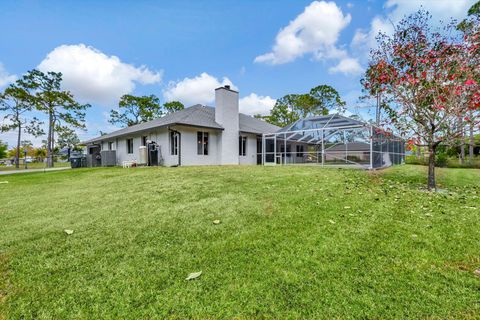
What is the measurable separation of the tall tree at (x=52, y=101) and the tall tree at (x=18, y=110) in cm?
73

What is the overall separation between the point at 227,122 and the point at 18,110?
908 inches

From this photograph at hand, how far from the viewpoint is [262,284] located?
2.15 meters

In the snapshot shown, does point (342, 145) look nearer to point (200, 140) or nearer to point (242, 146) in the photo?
point (242, 146)

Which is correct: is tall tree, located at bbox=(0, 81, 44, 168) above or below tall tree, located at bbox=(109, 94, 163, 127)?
below

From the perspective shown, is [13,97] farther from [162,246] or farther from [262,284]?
[262,284]

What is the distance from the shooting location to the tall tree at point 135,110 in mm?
34469

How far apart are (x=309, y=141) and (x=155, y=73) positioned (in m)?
15.5

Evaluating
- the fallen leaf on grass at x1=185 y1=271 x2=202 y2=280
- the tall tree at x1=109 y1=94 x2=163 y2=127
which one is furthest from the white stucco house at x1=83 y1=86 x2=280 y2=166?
the tall tree at x1=109 y1=94 x2=163 y2=127

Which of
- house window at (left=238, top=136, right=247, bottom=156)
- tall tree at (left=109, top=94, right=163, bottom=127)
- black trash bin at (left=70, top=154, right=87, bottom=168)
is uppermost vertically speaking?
tall tree at (left=109, top=94, right=163, bottom=127)

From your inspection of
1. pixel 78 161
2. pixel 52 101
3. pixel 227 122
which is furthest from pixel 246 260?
pixel 52 101

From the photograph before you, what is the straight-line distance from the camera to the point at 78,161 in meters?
20.9

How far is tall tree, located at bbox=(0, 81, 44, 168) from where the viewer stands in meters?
22.1

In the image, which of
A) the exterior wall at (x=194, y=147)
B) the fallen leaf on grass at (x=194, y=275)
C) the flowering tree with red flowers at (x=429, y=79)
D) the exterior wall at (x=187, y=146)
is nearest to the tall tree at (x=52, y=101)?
the exterior wall at (x=187, y=146)

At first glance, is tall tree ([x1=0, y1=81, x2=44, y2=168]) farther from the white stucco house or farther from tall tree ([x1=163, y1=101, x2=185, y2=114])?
tall tree ([x1=163, y1=101, x2=185, y2=114])
